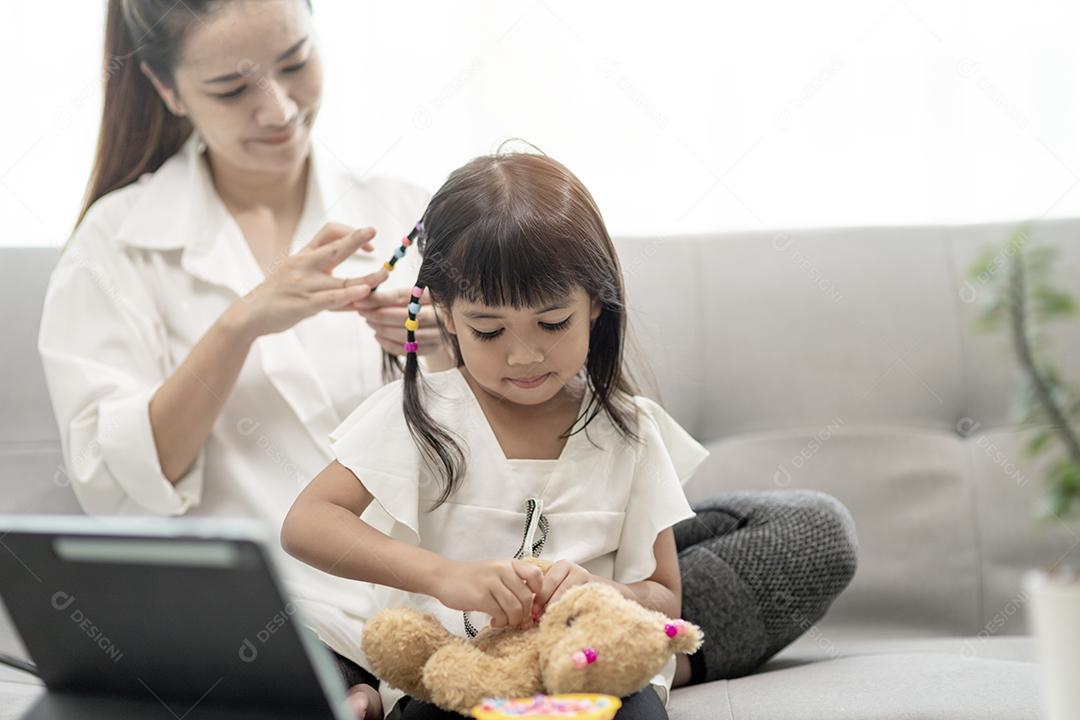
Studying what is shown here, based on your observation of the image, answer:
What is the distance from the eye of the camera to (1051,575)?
78 centimetres

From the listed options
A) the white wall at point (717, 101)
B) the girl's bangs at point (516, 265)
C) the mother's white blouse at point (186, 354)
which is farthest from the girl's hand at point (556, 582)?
the white wall at point (717, 101)

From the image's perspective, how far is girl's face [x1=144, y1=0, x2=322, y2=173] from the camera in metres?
1.63

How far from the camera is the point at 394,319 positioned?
1490 mm

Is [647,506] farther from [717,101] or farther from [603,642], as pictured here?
[717,101]

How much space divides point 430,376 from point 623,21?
47.3 inches

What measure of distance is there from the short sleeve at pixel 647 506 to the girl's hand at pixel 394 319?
0.28 m

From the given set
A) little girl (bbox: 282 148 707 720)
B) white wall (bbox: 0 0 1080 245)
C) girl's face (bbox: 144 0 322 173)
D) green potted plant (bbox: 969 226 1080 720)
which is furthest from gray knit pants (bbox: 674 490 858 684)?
white wall (bbox: 0 0 1080 245)

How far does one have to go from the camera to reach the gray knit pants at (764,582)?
1441mm

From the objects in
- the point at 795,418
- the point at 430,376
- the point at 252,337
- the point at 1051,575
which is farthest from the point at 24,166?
the point at 1051,575

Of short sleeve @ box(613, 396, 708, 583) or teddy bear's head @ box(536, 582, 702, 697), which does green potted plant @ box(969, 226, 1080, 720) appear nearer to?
teddy bear's head @ box(536, 582, 702, 697)

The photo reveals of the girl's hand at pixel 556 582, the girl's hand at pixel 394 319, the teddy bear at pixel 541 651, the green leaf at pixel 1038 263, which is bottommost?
the teddy bear at pixel 541 651

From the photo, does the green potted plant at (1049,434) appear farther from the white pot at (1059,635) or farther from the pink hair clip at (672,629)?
the pink hair clip at (672,629)

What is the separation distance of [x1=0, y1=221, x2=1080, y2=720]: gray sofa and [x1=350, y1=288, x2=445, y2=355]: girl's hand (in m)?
0.41

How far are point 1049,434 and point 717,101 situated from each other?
1640 millimetres
